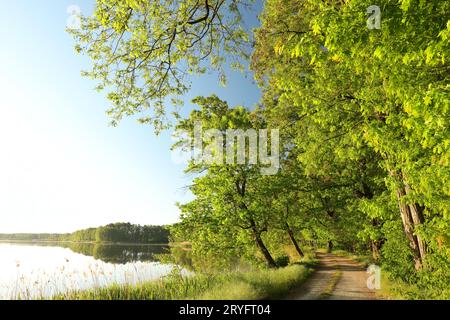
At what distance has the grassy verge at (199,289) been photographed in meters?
9.75

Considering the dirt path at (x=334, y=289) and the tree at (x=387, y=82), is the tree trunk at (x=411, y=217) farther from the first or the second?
the dirt path at (x=334, y=289)

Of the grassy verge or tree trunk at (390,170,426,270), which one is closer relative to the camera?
the grassy verge

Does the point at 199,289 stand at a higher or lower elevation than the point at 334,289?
higher

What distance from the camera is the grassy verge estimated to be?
975 cm

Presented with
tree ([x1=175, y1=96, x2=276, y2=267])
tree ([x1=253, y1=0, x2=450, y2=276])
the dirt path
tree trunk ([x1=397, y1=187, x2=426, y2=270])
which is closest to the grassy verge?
the dirt path

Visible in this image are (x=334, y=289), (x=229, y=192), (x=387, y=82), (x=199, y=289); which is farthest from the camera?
(x=229, y=192)

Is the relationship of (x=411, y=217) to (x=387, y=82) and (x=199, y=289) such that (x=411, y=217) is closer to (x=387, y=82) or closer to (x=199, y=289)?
(x=387, y=82)

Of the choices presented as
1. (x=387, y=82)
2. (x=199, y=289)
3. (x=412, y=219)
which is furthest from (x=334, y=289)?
(x=387, y=82)

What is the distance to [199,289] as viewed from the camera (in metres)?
11.0

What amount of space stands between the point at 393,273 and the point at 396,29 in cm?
941

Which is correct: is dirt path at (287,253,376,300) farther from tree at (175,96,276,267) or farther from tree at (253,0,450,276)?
tree at (175,96,276,267)

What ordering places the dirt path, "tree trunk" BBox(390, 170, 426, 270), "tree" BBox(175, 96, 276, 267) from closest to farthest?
"tree trunk" BBox(390, 170, 426, 270)
the dirt path
"tree" BBox(175, 96, 276, 267)
